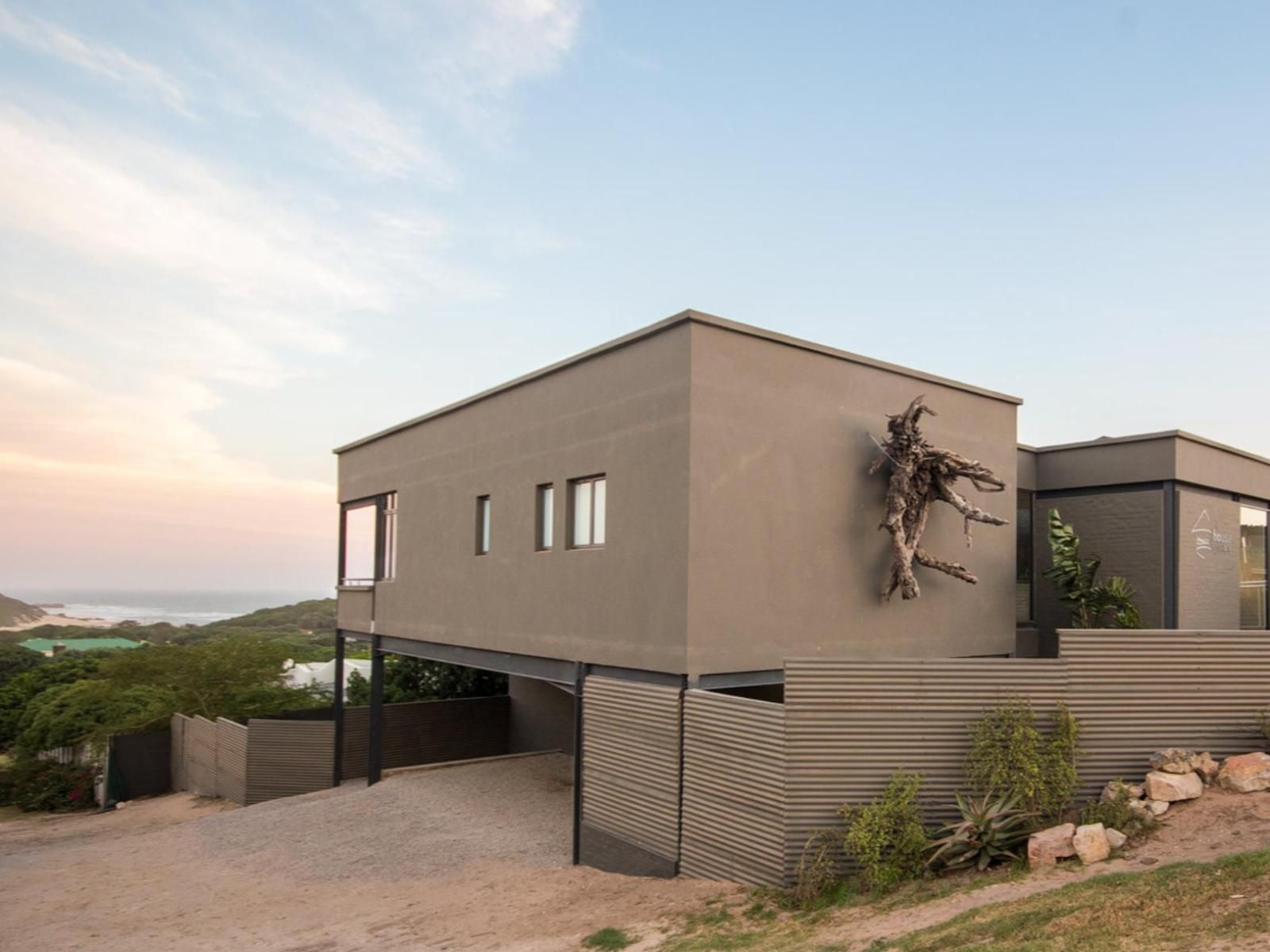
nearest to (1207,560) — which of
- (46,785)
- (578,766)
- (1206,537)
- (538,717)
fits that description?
(1206,537)

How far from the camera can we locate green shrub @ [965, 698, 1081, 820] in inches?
378

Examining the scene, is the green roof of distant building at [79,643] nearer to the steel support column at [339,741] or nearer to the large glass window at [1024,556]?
the steel support column at [339,741]

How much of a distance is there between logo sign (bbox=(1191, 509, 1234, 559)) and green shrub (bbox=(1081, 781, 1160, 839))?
9.39 metres

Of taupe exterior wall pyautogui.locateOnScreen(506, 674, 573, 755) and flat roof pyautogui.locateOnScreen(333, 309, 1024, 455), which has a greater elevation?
flat roof pyautogui.locateOnScreen(333, 309, 1024, 455)

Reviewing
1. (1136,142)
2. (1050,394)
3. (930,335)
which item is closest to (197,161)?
(930,335)

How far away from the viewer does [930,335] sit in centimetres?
2295

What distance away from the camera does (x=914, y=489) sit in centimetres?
1376

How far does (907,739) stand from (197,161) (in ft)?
57.1

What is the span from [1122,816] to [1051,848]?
3.47 ft

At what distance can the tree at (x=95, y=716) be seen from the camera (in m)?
26.3

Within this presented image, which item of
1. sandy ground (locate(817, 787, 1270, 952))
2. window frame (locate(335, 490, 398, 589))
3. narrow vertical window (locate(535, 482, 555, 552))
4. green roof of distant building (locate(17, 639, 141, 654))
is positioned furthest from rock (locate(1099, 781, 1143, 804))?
green roof of distant building (locate(17, 639, 141, 654))

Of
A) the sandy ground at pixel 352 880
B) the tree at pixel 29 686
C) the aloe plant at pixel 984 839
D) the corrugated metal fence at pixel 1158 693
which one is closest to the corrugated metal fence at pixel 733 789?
the sandy ground at pixel 352 880

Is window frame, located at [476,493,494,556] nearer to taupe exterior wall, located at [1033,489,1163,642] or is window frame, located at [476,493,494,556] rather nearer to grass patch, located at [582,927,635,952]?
grass patch, located at [582,927,635,952]

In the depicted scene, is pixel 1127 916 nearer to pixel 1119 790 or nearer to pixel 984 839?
pixel 984 839
